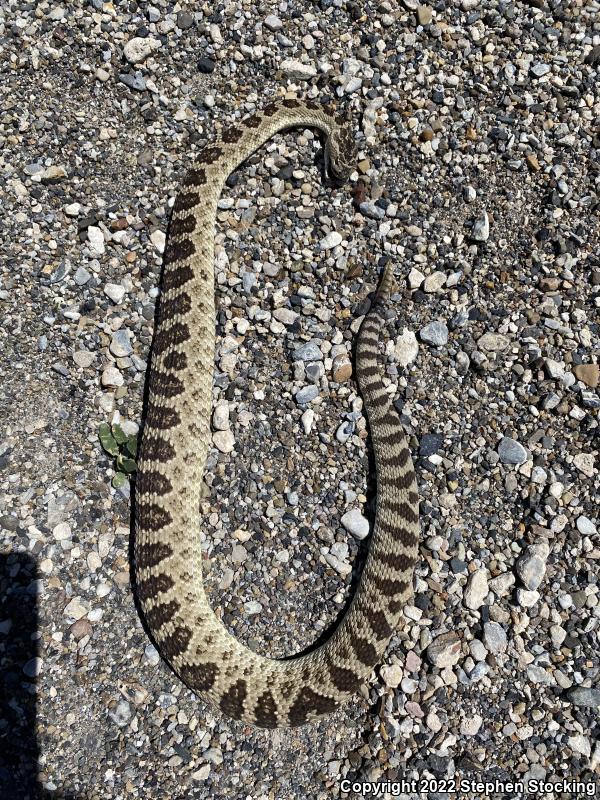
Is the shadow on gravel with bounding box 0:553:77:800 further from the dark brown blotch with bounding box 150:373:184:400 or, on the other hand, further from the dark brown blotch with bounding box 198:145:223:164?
the dark brown blotch with bounding box 198:145:223:164

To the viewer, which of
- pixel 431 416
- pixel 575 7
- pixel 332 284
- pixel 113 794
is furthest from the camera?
Result: pixel 575 7

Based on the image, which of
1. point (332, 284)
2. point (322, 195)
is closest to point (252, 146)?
point (322, 195)

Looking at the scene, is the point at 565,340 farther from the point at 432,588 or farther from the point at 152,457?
the point at 152,457

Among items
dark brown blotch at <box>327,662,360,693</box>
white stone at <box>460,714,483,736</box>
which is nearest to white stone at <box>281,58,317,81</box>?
dark brown blotch at <box>327,662,360,693</box>

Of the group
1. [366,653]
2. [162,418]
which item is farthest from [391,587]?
[162,418]

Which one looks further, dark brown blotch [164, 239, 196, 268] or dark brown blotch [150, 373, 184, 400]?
dark brown blotch [164, 239, 196, 268]

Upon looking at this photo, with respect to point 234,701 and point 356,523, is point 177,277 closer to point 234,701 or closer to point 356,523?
point 356,523
